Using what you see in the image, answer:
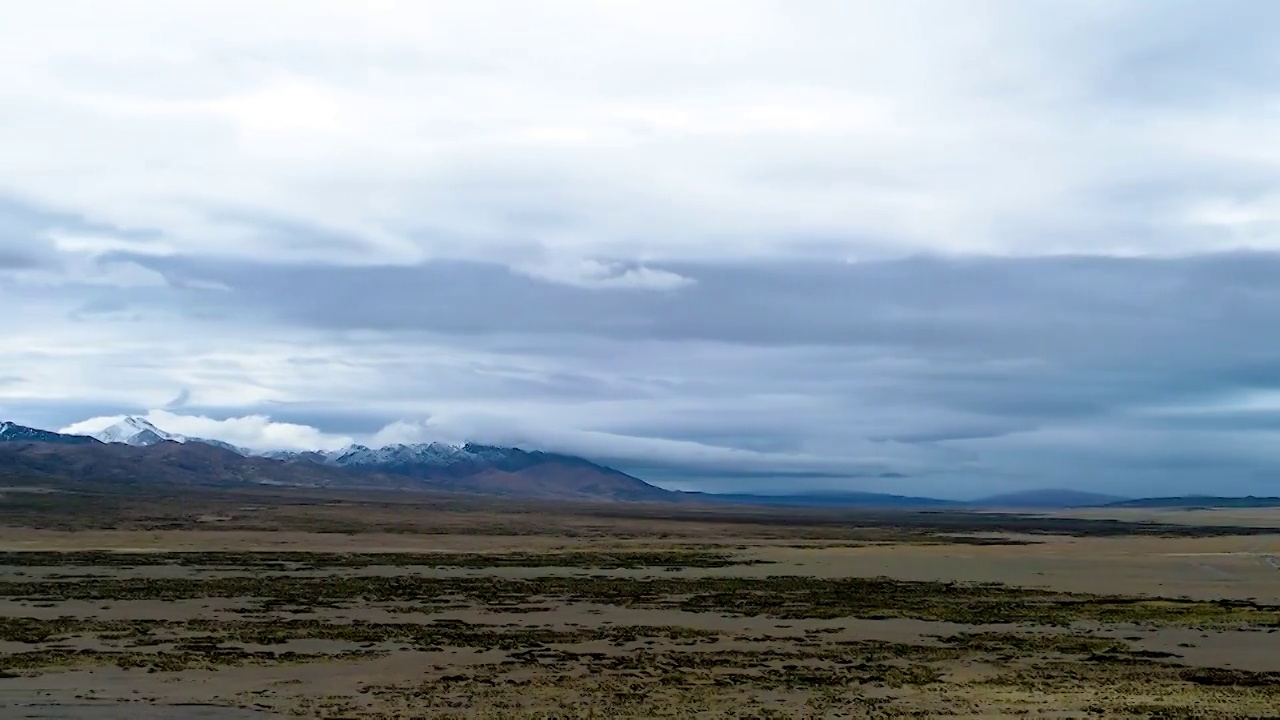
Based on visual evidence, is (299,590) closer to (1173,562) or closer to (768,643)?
(768,643)

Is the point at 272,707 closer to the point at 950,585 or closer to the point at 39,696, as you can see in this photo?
the point at 39,696

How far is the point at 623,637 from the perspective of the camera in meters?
26.1

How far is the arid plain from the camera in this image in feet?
62.3

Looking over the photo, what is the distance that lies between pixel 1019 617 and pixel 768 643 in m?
9.02

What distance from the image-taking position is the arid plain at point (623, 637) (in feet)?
62.3

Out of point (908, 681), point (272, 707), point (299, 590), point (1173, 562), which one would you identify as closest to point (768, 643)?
point (908, 681)

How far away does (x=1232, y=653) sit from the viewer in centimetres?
2462

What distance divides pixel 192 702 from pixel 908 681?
12.3 meters

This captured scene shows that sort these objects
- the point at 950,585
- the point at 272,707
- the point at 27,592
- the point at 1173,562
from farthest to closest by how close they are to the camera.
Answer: the point at 1173,562
the point at 950,585
the point at 27,592
the point at 272,707

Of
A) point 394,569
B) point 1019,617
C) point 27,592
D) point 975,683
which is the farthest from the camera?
point 394,569

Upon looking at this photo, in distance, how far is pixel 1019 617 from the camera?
30859 millimetres

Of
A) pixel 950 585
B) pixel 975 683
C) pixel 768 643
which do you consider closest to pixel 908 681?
pixel 975 683

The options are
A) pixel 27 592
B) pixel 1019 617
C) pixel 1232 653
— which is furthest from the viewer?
pixel 27 592

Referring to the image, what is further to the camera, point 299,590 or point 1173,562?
point 1173,562
